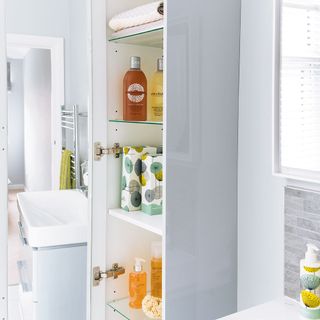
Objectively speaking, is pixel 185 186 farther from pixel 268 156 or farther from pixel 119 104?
pixel 119 104

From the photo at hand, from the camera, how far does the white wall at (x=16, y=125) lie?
7.18 feet

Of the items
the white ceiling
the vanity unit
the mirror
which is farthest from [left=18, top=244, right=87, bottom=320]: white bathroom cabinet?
the white ceiling

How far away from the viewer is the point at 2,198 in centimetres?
152

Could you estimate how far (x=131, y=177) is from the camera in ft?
4.96

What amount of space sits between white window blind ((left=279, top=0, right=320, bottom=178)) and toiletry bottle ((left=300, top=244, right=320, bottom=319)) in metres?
0.20

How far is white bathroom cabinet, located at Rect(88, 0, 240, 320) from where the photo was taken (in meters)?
1.18

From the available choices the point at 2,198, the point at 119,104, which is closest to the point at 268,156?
the point at 119,104

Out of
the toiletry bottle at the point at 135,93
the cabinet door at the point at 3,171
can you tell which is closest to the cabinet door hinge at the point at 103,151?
the toiletry bottle at the point at 135,93

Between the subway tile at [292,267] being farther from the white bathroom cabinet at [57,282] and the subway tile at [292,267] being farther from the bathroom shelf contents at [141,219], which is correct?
the white bathroom cabinet at [57,282]

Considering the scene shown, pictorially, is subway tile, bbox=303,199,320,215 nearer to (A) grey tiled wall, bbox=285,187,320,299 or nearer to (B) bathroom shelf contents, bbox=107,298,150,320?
(A) grey tiled wall, bbox=285,187,320,299

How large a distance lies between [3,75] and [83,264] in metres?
0.91

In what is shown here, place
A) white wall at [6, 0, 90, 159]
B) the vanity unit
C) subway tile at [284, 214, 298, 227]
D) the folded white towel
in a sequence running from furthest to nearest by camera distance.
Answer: white wall at [6, 0, 90, 159] < the vanity unit < the folded white towel < subway tile at [284, 214, 298, 227]

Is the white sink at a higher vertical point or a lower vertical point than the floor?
higher

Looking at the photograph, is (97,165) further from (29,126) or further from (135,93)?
(29,126)
